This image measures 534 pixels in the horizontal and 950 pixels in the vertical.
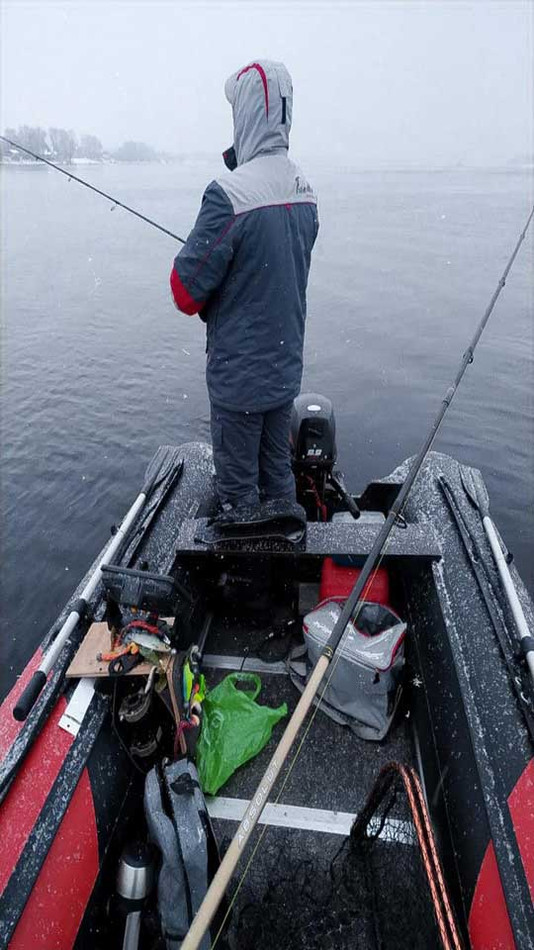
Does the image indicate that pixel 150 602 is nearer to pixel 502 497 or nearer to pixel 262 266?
pixel 262 266

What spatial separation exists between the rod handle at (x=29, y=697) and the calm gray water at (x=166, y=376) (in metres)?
2.85

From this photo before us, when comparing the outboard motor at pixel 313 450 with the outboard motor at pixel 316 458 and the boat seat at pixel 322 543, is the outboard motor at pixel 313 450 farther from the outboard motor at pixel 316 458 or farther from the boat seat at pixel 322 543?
the boat seat at pixel 322 543

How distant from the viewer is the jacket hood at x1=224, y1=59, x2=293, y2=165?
6.14 ft

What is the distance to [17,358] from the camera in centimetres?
1014

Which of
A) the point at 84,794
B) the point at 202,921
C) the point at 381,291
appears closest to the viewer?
the point at 202,921

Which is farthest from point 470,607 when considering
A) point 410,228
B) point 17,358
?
point 410,228

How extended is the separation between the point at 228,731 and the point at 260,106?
2478mm

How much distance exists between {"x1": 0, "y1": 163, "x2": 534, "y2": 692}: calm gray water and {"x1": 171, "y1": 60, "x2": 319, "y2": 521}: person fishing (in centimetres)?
344

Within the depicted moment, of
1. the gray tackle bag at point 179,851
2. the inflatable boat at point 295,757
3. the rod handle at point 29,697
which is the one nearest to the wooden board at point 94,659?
the inflatable boat at point 295,757

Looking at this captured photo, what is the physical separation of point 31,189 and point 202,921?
44461 millimetres

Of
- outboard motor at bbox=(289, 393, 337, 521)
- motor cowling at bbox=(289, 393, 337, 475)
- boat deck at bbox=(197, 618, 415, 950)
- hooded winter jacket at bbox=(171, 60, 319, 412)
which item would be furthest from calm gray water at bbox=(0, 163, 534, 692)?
hooded winter jacket at bbox=(171, 60, 319, 412)

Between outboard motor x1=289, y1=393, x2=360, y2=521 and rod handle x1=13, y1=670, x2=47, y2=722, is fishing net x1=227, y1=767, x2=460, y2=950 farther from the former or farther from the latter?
outboard motor x1=289, y1=393, x2=360, y2=521

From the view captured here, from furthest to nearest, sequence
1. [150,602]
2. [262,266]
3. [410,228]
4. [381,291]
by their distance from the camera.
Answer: [410,228] < [381,291] < [150,602] < [262,266]

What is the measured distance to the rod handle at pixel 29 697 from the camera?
5.97 feet
